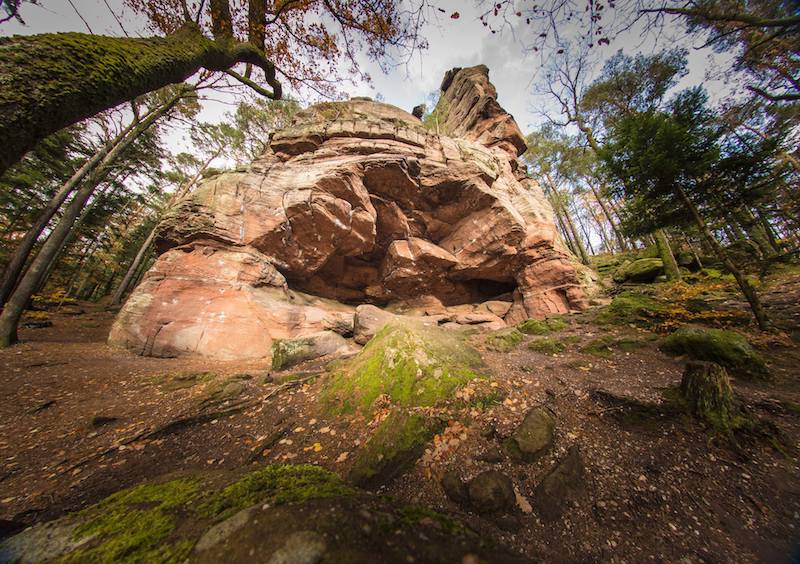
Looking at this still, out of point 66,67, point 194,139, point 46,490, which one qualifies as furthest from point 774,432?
point 194,139

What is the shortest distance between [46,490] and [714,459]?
23.5 feet

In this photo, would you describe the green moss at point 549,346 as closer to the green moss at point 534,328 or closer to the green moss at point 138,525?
the green moss at point 534,328

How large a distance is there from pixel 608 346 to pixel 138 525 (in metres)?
8.46

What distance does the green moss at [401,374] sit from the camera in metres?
3.88

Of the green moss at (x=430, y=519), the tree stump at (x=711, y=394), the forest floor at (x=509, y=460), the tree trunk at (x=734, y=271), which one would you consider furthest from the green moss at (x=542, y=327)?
the green moss at (x=430, y=519)

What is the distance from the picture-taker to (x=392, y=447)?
3.06m

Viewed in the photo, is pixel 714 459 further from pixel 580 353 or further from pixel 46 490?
pixel 46 490

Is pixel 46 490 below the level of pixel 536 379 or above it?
below

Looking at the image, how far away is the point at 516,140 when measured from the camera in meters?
18.4

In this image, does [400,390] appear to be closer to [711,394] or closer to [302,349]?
[711,394]

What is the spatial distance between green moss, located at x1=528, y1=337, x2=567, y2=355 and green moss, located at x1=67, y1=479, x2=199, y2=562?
7.35m

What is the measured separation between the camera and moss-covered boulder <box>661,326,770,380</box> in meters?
4.21

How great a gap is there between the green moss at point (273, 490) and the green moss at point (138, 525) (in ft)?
0.74

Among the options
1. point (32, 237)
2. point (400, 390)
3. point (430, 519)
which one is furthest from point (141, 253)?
point (430, 519)
